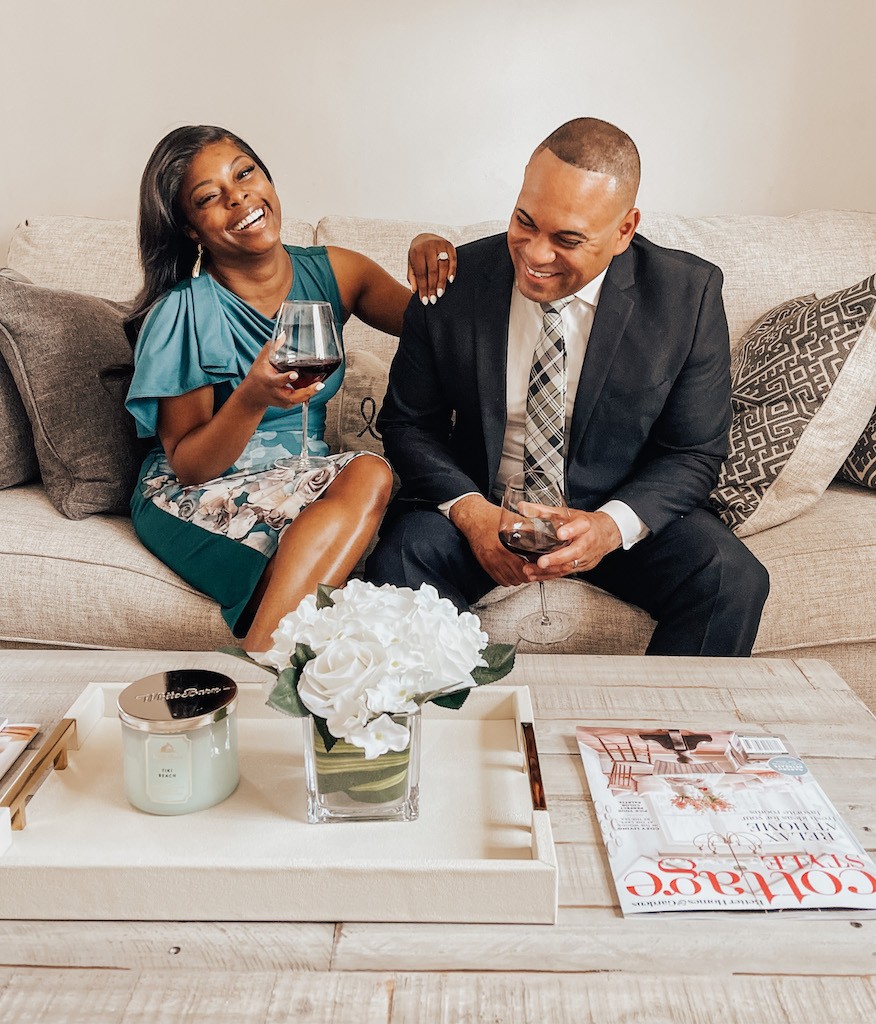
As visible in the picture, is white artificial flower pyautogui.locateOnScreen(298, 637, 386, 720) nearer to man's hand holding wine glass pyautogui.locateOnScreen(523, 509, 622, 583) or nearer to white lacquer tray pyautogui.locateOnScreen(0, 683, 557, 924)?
white lacquer tray pyautogui.locateOnScreen(0, 683, 557, 924)

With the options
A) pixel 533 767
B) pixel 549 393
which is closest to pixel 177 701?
pixel 533 767

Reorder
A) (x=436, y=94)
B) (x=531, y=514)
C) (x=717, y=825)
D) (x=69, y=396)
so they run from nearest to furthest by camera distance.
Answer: (x=717, y=825), (x=531, y=514), (x=69, y=396), (x=436, y=94)

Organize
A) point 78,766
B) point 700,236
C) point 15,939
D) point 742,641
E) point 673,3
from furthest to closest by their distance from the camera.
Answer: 1. point 673,3
2. point 700,236
3. point 742,641
4. point 78,766
5. point 15,939

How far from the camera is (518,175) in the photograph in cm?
278

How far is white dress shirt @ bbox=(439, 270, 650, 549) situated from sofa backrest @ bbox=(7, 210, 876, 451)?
0.41m

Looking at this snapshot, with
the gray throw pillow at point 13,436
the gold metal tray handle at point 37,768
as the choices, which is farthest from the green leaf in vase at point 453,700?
the gray throw pillow at point 13,436

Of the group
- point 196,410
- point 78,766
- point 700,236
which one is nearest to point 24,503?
point 196,410

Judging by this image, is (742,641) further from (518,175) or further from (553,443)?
(518,175)

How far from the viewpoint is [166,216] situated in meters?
1.89

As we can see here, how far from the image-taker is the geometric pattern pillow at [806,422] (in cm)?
197

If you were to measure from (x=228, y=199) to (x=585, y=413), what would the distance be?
770 millimetres

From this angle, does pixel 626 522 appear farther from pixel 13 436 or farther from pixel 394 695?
pixel 13 436

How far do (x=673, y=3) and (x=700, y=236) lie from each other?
2.46 ft

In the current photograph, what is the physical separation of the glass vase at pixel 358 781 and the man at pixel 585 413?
0.73 metres
